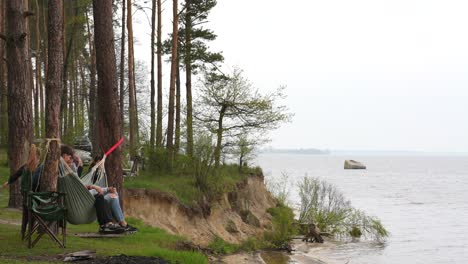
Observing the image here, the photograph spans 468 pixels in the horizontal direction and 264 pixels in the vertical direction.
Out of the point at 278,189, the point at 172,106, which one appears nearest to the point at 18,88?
the point at 172,106

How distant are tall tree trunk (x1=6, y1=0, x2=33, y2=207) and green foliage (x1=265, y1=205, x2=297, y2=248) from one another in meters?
11.5

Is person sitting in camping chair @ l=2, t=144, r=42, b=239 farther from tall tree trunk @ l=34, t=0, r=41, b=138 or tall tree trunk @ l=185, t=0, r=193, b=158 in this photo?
tall tree trunk @ l=34, t=0, r=41, b=138

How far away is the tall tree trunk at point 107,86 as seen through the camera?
12.8 meters

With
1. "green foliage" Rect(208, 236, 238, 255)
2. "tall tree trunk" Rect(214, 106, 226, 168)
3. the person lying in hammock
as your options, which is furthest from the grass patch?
"tall tree trunk" Rect(214, 106, 226, 168)

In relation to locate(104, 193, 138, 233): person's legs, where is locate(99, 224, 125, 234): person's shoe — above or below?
below

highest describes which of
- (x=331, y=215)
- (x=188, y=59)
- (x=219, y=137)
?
(x=188, y=59)

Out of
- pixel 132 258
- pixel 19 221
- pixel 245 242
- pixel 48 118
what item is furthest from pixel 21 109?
pixel 245 242

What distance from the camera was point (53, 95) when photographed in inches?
418

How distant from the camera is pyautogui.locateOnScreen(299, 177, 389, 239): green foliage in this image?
28.6 metres

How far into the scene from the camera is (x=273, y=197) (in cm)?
3042

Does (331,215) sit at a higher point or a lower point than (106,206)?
lower

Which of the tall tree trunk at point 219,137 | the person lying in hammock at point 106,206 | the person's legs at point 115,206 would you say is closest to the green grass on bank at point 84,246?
the person lying in hammock at point 106,206

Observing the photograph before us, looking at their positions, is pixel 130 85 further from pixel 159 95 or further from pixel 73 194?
pixel 73 194

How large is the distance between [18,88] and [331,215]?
1850cm
